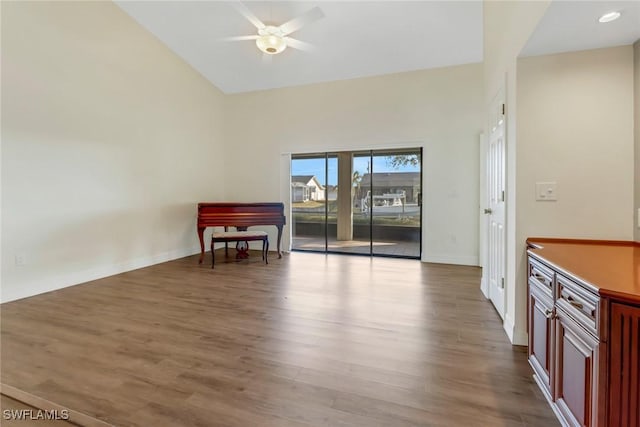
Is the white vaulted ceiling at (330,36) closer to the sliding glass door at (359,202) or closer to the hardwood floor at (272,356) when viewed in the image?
the sliding glass door at (359,202)

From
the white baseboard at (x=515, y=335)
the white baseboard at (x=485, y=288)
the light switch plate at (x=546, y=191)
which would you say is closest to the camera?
the light switch plate at (x=546, y=191)

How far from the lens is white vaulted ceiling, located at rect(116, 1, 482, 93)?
387 centimetres

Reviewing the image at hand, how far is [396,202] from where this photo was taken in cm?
566

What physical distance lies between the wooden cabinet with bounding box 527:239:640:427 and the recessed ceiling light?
127 cm

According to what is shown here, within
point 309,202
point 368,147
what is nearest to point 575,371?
point 368,147

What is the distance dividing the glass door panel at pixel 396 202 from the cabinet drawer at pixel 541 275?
11.5 feet

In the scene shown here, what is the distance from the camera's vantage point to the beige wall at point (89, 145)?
328 centimetres

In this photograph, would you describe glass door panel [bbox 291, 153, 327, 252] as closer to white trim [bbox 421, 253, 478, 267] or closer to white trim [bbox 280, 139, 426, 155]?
white trim [bbox 280, 139, 426, 155]

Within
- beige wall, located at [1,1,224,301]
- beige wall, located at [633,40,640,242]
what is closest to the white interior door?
beige wall, located at [633,40,640,242]

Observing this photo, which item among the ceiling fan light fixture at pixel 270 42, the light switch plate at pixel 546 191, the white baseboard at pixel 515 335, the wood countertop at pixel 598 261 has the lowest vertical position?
the white baseboard at pixel 515 335

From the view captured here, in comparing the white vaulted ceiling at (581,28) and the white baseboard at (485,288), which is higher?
the white vaulted ceiling at (581,28)

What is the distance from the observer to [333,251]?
6004 mm

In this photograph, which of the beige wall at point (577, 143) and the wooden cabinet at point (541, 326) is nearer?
the wooden cabinet at point (541, 326)

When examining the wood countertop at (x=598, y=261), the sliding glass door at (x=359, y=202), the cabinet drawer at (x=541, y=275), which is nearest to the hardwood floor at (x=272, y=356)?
the cabinet drawer at (x=541, y=275)
